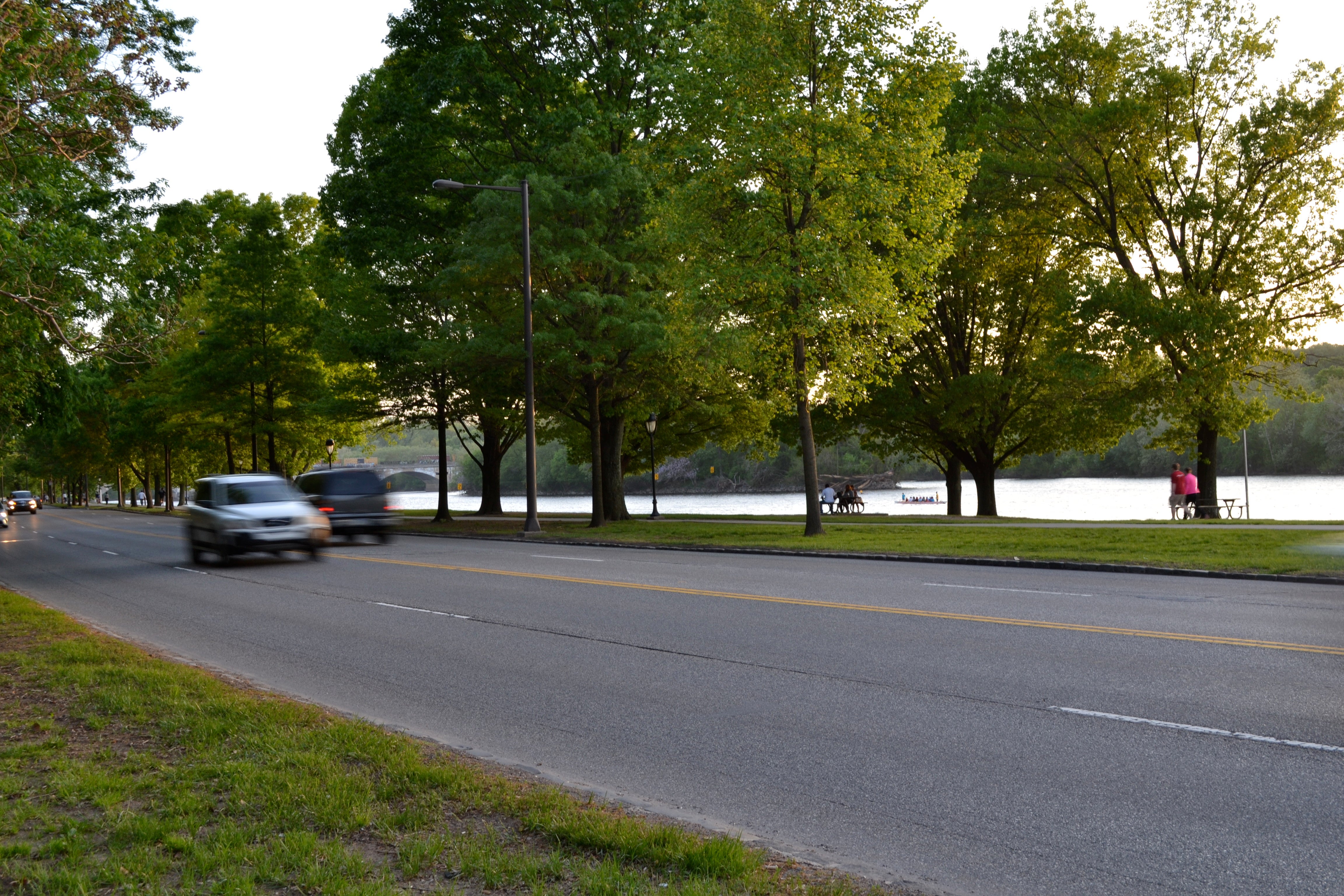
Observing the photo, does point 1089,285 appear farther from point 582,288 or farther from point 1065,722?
point 1065,722

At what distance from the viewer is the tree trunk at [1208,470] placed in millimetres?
33344

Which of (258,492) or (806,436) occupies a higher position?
(806,436)

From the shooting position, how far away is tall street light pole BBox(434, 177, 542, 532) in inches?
1083

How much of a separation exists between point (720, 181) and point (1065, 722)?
63.3ft

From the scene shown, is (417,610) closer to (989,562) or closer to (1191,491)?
(989,562)

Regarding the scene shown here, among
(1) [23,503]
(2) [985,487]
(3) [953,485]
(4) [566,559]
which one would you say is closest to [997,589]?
(4) [566,559]

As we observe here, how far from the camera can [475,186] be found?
25.7 metres

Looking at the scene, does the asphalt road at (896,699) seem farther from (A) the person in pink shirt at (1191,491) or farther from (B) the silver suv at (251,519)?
(A) the person in pink shirt at (1191,491)

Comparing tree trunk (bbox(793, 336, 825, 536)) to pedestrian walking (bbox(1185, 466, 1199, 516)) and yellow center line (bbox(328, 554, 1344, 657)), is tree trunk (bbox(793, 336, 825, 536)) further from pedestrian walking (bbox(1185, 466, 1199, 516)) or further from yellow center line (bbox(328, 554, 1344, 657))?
pedestrian walking (bbox(1185, 466, 1199, 516))

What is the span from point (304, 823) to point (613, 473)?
96.3 feet

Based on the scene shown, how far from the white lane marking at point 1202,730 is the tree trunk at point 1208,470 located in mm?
29083

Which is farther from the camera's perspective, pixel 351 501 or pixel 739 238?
pixel 351 501

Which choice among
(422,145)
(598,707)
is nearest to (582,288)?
(422,145)

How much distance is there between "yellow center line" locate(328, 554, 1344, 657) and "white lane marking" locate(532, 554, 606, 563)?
225 cm
